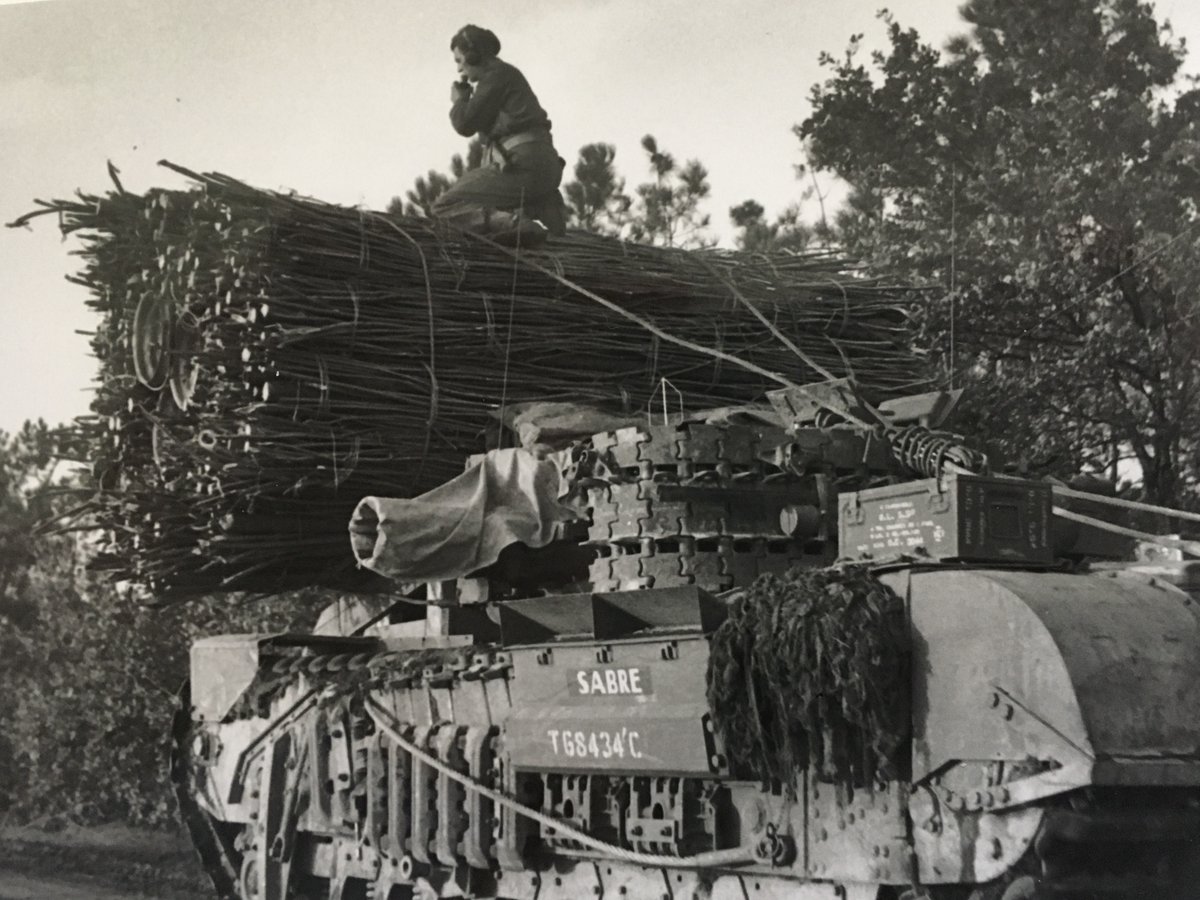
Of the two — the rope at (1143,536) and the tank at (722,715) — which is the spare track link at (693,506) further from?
the rope at (1143,536)

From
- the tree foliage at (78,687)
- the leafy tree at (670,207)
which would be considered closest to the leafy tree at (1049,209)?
the leafy tree at (670,207)

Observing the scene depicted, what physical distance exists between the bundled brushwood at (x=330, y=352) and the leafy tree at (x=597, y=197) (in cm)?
345

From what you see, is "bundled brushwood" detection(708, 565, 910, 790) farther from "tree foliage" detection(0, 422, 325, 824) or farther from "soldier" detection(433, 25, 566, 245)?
"tree foliage" detection(0, 422, 325, 824)

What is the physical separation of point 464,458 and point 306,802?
204cm

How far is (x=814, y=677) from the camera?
5.70 m

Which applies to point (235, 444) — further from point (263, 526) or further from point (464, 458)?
point (464, 458)

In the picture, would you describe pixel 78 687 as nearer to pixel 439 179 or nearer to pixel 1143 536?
pixel 439 179

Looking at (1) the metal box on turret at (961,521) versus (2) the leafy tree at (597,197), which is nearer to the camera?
(1) the metal box on turret at (961,521)

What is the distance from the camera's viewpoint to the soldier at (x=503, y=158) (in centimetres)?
944

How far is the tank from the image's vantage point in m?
5.37

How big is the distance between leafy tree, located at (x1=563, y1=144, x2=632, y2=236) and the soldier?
9.35 feet

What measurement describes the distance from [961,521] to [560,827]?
2.25 metres

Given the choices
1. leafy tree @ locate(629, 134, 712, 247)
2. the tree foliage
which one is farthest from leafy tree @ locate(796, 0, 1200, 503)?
the tree foliage

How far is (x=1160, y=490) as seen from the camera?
34.5 feet
